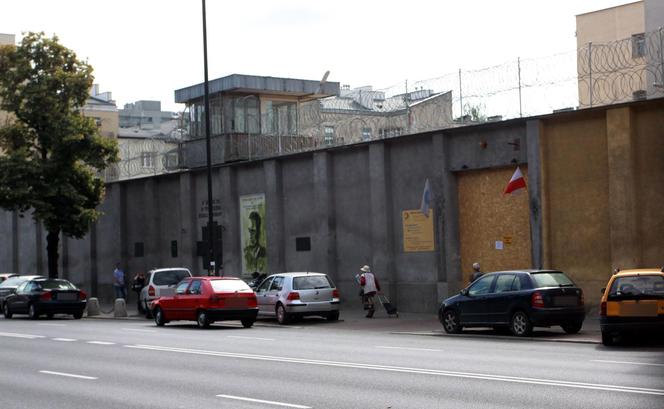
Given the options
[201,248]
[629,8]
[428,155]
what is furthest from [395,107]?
[629,8]

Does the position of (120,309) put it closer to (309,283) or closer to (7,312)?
(7,312)

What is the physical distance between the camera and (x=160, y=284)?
35.3 metres

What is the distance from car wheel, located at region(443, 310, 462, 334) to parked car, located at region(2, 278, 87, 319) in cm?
1657

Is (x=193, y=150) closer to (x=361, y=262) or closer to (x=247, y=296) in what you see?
(x=361, y=262)

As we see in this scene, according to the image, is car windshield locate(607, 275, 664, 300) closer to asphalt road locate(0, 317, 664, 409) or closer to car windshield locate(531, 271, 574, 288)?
asphalt road locate(0, 317, 664, 409)

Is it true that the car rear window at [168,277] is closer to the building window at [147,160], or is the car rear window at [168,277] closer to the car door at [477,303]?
the building window at [147,160]

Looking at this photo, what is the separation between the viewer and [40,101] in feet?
135

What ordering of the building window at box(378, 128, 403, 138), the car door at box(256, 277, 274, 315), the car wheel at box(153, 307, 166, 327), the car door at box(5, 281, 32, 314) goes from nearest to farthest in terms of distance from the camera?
the car wheel at box(153, 307, 166, 327) → the car door at box(256, 277, 274, 315) → the building window at box(378, 128, 403, 138) → the car door at box(5, 281, 32, 314)

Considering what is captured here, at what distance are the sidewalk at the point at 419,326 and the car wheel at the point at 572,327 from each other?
13 centimetres

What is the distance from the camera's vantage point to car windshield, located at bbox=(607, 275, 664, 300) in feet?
64.1

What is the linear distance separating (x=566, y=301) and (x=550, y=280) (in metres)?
0.59

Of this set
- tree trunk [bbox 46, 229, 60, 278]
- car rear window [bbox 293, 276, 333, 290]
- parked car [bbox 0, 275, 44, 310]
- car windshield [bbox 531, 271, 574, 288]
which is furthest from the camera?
tree trunk [bbox 46, 229, 60, 278]

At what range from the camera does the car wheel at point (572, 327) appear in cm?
2313

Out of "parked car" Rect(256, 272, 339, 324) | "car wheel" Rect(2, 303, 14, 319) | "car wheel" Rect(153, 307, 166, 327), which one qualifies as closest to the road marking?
"parked car" Rect(256, 272, 339, 324)
